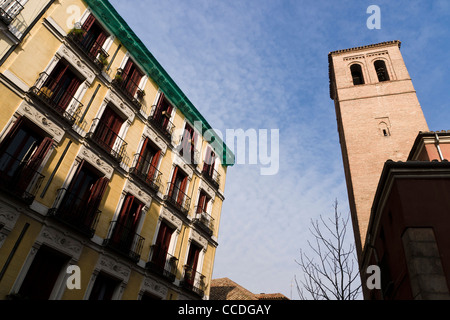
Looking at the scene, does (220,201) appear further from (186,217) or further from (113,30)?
(113,30)

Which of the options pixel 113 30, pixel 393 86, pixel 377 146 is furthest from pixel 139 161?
pixel 393 86

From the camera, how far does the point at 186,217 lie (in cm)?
1698

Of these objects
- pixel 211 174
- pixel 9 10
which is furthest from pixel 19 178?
pixel 211 174

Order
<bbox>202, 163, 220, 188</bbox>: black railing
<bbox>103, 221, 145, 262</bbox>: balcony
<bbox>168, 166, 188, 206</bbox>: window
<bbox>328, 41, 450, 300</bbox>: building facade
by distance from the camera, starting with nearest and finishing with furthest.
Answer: <bbox>328, 41, 450, 300</bbox>: building facade, <bbox>103, 221, 145, 262</bbox>: balcony, <bbox>168, 166, 188, 206</bbox>: window, <bbox>202, 163, 220, 188</bbox>: black railing

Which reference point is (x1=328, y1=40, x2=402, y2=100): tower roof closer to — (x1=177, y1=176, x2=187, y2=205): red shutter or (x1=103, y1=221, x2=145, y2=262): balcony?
(x1=177, y1=176, x2=187, y2=205): red shutter

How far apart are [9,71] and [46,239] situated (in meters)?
5.65

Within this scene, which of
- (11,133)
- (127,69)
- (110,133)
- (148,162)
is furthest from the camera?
(148,162)

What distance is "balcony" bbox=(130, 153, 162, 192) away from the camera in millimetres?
14594

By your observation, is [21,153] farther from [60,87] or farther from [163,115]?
[163,115]

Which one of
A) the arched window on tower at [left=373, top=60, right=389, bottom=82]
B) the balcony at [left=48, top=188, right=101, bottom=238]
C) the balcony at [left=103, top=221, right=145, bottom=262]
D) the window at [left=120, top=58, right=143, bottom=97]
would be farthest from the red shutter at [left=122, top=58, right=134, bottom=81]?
the arched window on tower at [left=373, top=60, right=389, bottom=82]

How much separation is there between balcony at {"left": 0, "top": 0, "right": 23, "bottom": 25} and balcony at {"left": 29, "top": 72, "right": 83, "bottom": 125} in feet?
6.28

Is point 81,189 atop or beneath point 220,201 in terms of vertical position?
beneath

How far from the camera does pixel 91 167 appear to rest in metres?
12.7

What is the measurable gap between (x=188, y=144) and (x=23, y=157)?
9587mm
